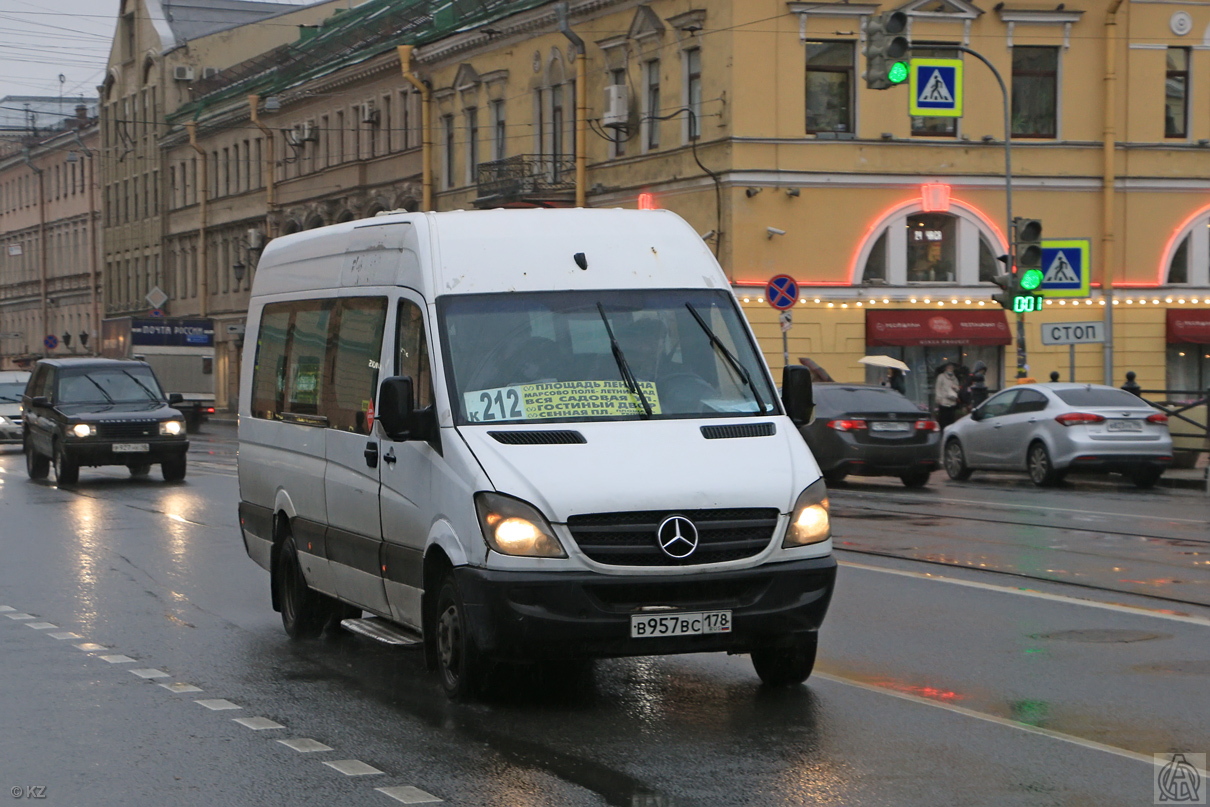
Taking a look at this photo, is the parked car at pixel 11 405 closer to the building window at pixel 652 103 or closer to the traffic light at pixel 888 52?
the building window at pixel 652 103

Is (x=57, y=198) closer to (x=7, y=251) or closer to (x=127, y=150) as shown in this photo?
(x=7, y=251)

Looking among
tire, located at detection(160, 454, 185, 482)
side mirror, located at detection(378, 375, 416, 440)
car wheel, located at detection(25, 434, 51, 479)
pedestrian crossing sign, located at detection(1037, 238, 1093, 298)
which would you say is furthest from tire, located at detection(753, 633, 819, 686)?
car wheel, located at detection(25, 434, 51, 479)

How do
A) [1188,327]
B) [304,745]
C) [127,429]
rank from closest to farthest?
[304,745] < [127,429] < [1188,327]

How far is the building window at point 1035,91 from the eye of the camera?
40.6 meters

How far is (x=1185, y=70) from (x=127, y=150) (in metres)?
55.9

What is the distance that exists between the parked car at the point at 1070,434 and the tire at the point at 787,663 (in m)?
16.3

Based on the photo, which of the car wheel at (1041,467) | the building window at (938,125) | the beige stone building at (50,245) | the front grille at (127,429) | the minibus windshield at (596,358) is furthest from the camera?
the beige stone building at (50,245)

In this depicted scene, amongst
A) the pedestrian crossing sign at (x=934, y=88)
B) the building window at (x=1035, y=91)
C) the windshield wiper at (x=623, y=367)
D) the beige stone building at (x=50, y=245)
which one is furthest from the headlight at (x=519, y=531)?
the beige stone building at (x=50, y=245)

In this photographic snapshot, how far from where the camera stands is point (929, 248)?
4081cm

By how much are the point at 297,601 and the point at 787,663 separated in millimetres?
3367

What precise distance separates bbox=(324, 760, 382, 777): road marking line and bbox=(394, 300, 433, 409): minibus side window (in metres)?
2.09

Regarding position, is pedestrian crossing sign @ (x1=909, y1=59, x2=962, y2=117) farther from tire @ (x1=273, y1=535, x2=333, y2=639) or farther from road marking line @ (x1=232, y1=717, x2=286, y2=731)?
road marking line @ (x1=232, y1=717, x2=286, y2=731)

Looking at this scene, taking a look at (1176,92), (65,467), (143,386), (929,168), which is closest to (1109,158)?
(1176,92)

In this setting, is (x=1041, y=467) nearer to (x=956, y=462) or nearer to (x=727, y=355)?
(x=956, y=462)
